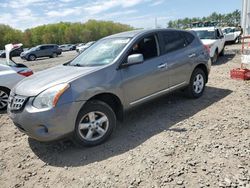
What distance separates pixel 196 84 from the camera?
590 centimetres

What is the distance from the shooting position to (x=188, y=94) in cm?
Answer: 584

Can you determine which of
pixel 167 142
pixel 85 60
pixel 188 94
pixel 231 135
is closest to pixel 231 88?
pixel 188 94

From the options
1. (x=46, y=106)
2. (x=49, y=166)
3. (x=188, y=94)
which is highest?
(x=46, y=106)

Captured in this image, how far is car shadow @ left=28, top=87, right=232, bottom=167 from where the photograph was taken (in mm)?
3783

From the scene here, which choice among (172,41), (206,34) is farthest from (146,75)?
(206,34)

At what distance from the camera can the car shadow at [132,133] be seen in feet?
12.4

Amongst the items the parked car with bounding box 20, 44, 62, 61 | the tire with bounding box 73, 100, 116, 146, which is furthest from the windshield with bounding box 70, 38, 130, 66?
the parked car with bounding box 20, 44, 62, 61

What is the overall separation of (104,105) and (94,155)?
2.53 feet

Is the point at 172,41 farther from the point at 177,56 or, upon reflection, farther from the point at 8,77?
the point at 8,77

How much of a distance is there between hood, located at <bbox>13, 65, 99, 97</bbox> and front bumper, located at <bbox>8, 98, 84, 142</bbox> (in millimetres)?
198

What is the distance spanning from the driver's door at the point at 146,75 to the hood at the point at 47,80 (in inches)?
25.0

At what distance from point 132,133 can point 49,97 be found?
1.60m

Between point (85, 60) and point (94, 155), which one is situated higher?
point (85, 60)

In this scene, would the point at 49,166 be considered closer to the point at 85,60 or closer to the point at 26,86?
the point at 26,86
